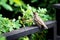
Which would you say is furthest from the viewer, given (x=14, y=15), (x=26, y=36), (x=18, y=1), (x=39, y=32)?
(x=14, y=15)

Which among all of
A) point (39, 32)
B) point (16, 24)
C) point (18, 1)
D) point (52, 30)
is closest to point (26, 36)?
point (16, 24)

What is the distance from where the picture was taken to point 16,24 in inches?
77.8

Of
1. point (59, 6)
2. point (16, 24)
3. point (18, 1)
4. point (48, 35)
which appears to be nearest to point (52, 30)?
point (48, 35)

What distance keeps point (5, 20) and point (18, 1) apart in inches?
21.3

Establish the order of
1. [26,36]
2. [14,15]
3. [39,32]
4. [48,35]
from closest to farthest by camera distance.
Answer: [26,36]
[39,32]
[48,35]
[14,15]

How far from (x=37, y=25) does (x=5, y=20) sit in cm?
42

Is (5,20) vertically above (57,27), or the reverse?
(5,20)

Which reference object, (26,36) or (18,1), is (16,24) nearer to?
(26,36)

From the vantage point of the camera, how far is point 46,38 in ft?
8.16

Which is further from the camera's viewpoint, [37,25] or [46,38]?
[46,38]

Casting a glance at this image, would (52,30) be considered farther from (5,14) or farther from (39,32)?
(5,14)

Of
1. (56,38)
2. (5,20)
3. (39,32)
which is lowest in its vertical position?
(56,38)

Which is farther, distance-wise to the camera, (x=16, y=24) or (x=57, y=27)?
(x=57, y=27)

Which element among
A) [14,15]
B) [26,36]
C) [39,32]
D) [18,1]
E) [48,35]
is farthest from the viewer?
[14,15]
